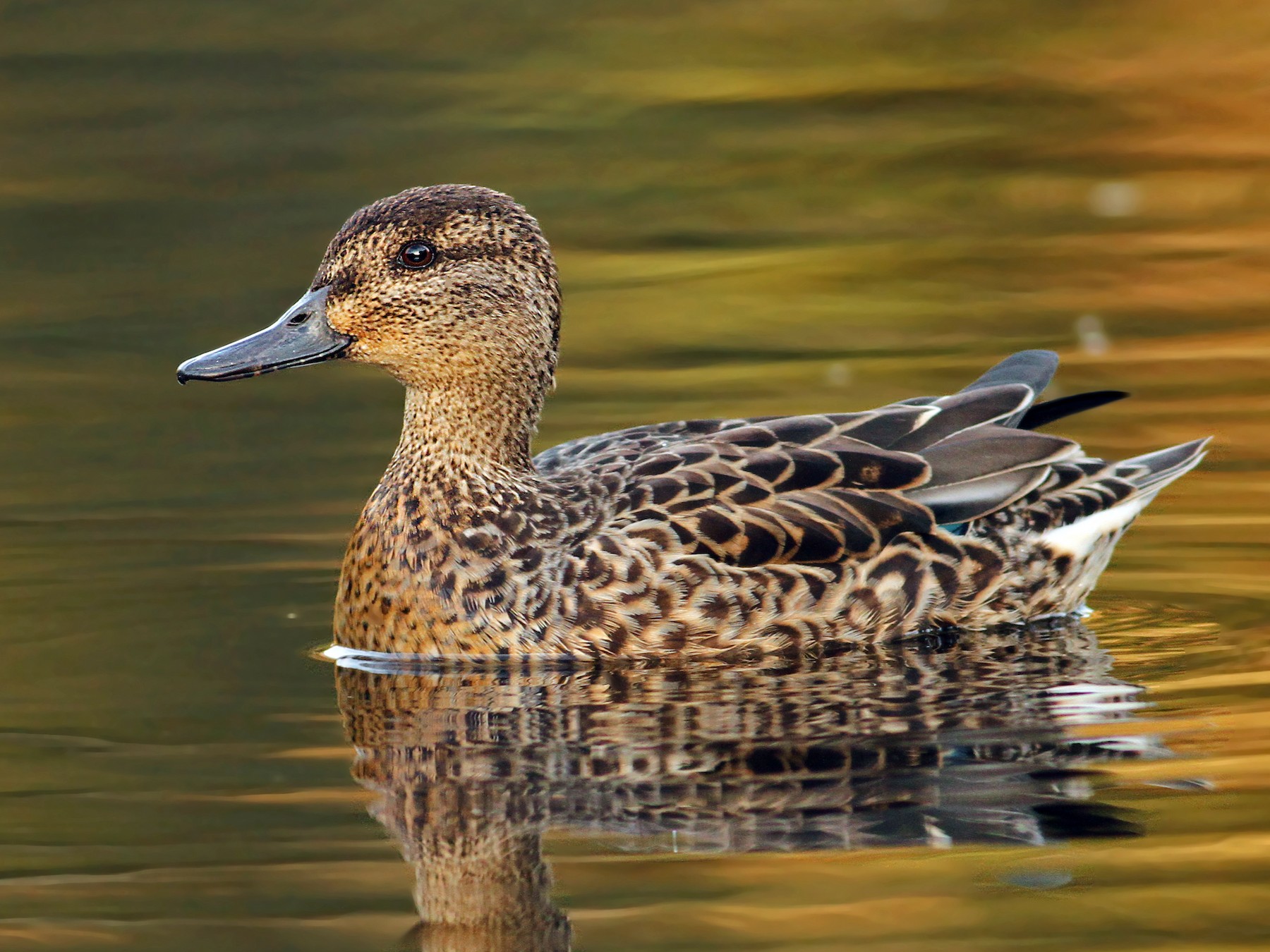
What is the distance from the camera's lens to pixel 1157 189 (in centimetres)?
1509

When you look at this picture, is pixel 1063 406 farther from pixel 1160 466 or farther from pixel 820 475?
pixel 820 475

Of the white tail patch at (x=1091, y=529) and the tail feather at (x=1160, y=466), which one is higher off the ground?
the tail feather at (x=1160, y=466)

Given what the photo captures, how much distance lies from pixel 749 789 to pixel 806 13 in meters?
12.9

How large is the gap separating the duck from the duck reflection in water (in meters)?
0.19

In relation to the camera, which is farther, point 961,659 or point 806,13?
point 806,13

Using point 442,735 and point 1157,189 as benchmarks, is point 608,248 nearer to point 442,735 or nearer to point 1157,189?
point 1157,189

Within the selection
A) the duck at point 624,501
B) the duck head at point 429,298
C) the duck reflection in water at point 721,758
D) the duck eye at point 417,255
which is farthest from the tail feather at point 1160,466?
the duck eye at point 417,255

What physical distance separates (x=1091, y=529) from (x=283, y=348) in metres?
3.13

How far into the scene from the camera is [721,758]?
6867mm

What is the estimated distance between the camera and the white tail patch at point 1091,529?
8.64 m

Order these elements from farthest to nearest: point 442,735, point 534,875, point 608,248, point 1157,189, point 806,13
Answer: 1. point 806,13
2. point 1157,189
3. point 608,248
4. point 442,735
5. point 534,875

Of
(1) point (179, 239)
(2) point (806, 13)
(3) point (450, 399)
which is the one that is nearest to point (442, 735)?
(3) point (450, 399)

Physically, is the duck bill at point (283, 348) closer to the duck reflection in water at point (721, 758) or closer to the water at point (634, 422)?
the water at point (634, 422)

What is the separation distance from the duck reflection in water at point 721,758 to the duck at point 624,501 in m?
0.19
